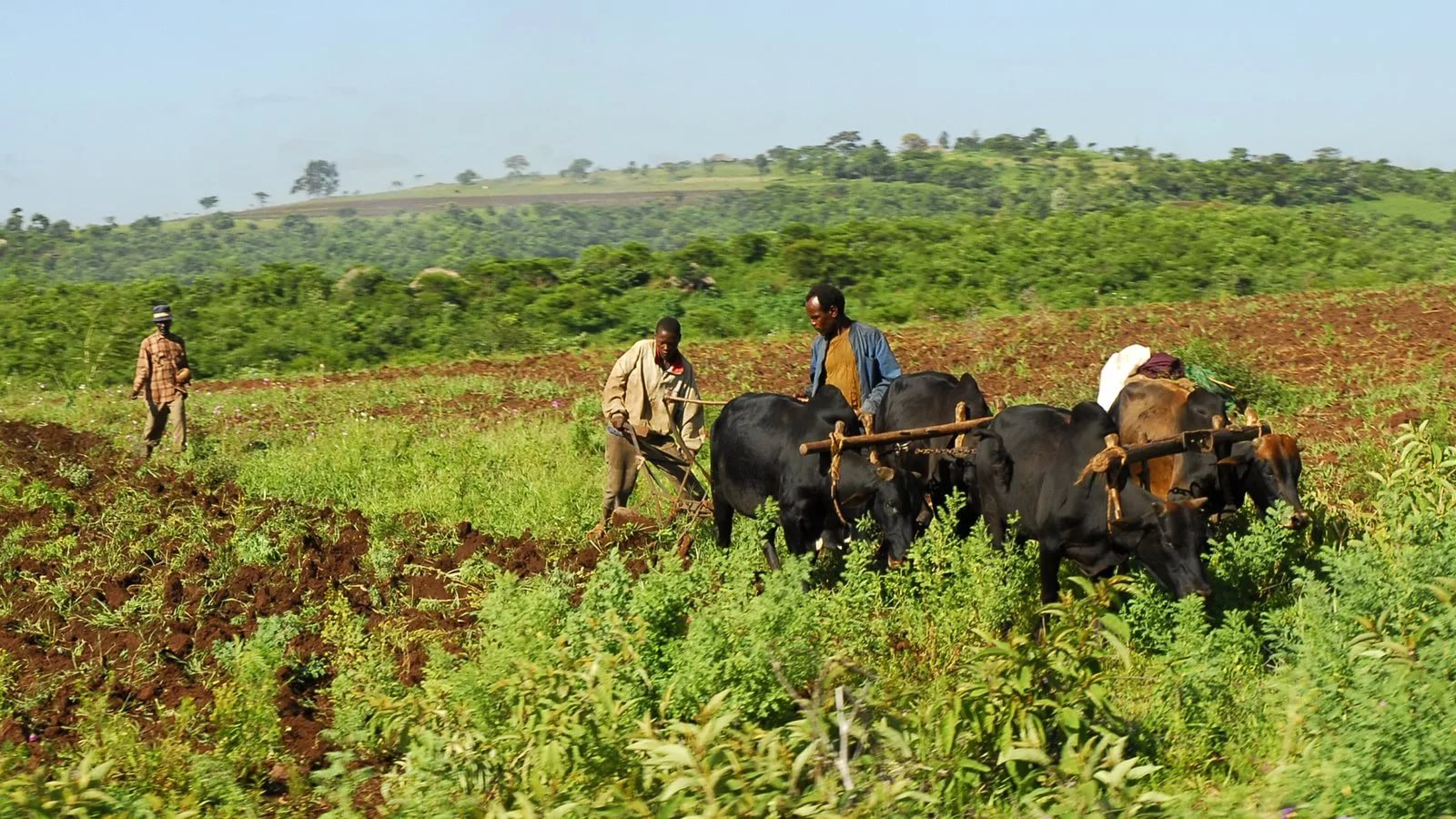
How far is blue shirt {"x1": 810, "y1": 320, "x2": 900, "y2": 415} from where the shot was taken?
8.50m

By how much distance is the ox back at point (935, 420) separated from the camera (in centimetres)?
802

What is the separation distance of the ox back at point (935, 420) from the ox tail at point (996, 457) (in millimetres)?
220

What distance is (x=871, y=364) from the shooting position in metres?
8.52

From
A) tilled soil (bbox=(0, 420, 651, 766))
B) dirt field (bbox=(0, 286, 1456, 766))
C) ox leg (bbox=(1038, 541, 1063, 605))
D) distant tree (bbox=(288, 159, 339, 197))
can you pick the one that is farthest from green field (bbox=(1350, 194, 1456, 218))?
distant tree (bbox=(288, 159, 339, 197))

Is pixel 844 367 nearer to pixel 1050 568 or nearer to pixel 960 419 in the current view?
pixel 960 419

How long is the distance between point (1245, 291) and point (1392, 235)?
10500 mm

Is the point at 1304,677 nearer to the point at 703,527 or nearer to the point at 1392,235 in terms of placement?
the point at 703,527

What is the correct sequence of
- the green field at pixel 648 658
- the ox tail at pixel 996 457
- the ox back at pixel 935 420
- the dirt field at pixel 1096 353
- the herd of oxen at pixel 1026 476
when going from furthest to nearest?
1. the dirt field at pixel 1096 353
2. the ox back at pixel 935 420
3. the ox tail at pixel 996 457
4. the herd of oxen at pixel 1026 476
5. the green field at pixel 648 658

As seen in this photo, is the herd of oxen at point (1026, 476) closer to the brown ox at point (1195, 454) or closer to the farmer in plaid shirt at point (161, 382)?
the brown ox at point (1195, 454)

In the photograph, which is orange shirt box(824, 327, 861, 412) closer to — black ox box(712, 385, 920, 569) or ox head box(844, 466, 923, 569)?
black ox box(712, 385, 920, 569)

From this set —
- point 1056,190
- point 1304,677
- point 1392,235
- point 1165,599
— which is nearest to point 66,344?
point 1165,599

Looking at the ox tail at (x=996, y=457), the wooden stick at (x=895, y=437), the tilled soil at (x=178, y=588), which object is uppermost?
the wooden stick at (x=895, y=437)

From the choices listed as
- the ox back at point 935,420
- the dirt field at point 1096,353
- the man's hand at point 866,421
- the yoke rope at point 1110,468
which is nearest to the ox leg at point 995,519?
the ox back at point 935,420

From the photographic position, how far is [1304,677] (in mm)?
5043
